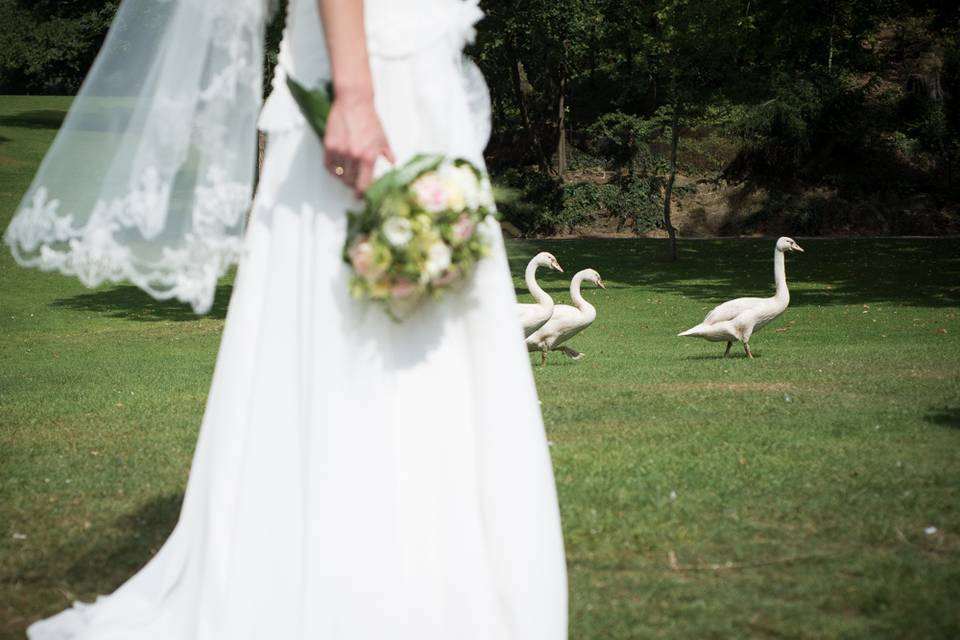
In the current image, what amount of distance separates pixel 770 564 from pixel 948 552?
0.81 metres

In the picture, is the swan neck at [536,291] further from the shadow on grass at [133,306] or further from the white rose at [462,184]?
the white rose at [462,184]

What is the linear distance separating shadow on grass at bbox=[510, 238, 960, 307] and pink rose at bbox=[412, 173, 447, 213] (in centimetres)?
2090

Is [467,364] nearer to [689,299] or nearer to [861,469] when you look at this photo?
[861,469]

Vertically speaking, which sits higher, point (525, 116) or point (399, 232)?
point (399, 232)

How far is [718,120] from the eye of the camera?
36094mm

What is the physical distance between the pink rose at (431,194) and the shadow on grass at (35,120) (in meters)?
55.0

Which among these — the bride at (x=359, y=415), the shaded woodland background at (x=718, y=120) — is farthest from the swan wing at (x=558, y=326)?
the shaded woodland background at (x=718, y=120)

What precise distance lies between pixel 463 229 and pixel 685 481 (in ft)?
10.9

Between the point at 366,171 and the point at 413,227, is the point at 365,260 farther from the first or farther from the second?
the point at 366,171

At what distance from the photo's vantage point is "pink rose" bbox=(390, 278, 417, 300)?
3.38m

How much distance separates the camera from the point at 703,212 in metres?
42.2

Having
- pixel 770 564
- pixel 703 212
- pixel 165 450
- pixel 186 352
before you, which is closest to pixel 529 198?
pixel 703 212

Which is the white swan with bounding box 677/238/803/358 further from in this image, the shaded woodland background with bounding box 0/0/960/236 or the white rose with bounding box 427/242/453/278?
the shaded woodland background with bounding box 0/0/960/236

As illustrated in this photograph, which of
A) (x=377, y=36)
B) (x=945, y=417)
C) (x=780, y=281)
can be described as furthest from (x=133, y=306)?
(x=377, y=36)
